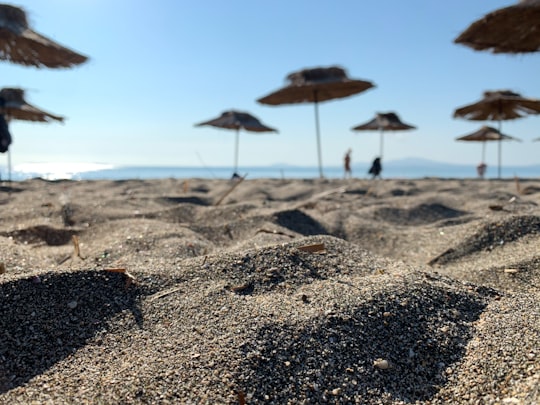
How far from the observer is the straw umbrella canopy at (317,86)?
785cm

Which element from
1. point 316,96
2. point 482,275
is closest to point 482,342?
point 482,275

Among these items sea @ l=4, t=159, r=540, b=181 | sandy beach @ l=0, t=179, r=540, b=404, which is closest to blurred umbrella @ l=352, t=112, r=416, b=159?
sea @ l=4, t=159, r=540, b=181

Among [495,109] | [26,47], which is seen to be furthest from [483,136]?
[26,47]

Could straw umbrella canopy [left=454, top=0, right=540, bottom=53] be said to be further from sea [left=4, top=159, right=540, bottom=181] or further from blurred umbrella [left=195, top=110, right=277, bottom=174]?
blurred umbrella [left=195, top=110, right=277, bottom=174]

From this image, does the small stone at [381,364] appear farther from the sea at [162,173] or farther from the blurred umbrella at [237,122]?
the blurred umbrella at [237,122]

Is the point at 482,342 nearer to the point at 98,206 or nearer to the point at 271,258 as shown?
the point at 271,258

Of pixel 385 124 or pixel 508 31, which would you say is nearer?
pixel 508 31

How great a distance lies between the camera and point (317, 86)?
25.9ft

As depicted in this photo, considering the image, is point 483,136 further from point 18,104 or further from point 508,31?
point 18,104

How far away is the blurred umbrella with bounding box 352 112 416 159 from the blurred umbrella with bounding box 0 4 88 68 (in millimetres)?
8764

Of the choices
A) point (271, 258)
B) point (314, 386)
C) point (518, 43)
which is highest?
point (518, 43)

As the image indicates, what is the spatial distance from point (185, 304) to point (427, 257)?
1.59 m

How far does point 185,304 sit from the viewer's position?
1439mm

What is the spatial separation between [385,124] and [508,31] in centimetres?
783
